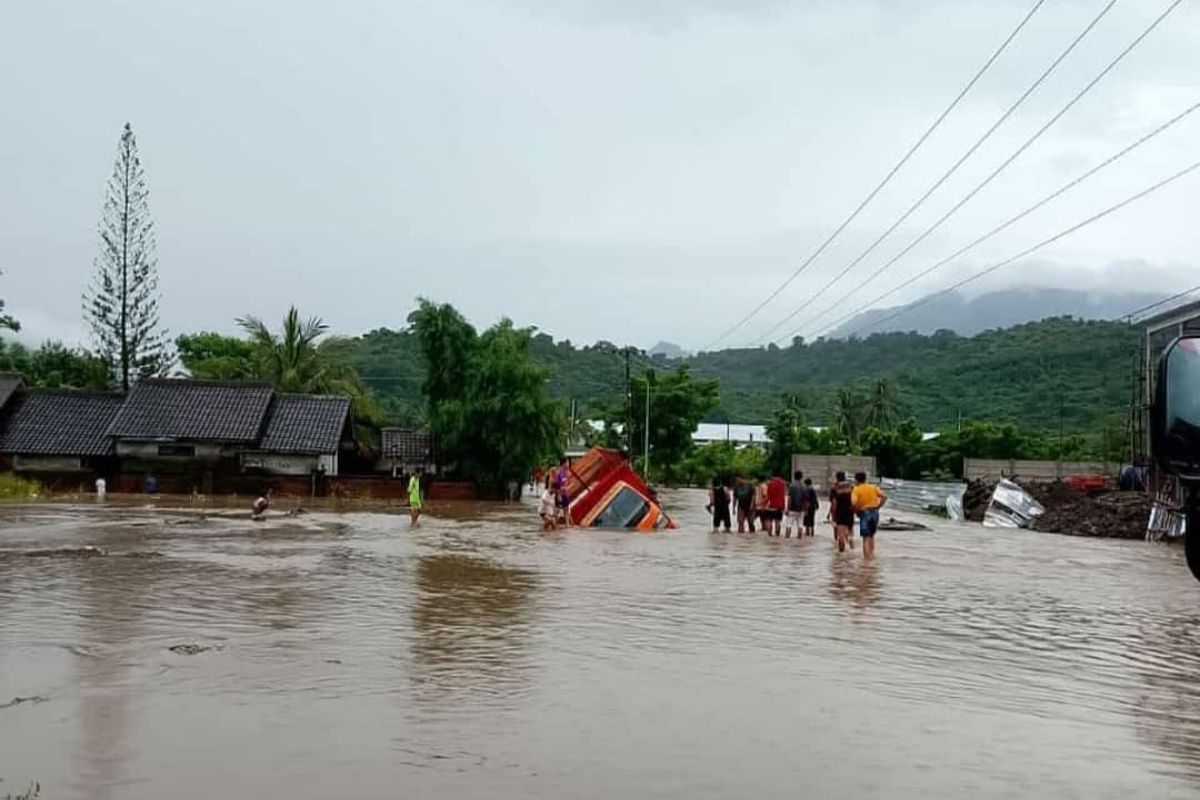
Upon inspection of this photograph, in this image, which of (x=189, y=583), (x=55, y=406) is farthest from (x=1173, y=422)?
(x=55, y=406)

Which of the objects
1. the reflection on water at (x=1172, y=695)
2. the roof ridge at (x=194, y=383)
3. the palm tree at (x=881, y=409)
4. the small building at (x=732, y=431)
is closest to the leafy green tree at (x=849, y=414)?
the palm tree at (x=881, y=409)

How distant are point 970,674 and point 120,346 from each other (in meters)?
56.2

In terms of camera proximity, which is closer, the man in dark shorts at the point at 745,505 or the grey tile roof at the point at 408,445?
the man in dark shorts at the point at 745,505

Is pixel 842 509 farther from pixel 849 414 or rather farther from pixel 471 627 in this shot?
pixel 849 414

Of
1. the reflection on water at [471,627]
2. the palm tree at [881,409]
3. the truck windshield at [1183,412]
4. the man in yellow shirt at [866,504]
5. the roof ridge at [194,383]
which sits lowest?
the reflection on water at [471,627]

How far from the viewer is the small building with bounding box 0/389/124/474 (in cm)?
4606

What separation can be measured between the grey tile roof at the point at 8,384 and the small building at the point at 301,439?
9.95 m

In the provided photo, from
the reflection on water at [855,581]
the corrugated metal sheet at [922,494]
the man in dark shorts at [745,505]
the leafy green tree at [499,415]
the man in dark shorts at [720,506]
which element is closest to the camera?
the reflection on water at [855,581]

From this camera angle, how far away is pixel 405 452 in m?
51.9

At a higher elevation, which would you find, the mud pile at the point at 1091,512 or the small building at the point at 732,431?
the small building at the point at 732,431

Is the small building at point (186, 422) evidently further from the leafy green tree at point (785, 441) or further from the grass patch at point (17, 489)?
the leafy green tree at point (785, 441)

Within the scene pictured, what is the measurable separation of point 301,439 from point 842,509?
99.1ft

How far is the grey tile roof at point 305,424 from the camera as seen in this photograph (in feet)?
153

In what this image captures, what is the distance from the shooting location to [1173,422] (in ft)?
13.8
